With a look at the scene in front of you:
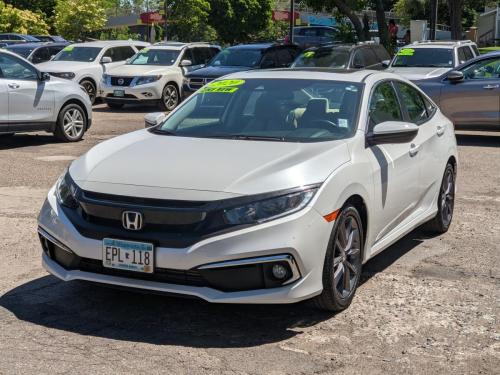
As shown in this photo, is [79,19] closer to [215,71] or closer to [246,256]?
[215,71]

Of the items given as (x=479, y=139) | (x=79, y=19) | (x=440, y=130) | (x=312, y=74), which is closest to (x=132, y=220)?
(x=312, y=74)

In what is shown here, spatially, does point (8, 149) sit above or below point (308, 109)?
below

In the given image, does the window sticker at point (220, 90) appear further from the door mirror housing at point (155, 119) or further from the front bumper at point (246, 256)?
the front bumper at point (246, 256)

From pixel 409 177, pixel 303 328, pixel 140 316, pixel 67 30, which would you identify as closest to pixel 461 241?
pixel 409 177

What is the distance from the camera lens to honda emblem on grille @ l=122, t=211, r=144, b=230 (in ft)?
16.0

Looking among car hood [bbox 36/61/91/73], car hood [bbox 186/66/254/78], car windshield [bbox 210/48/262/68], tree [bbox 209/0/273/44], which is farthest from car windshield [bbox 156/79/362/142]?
tree [bbox 209/0/273/44]

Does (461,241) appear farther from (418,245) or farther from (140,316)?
(140,316)

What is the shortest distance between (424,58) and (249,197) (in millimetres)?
13404

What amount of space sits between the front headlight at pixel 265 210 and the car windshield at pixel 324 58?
511 inches

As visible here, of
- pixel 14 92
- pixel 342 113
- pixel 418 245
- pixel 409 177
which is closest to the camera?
pixel 342 113

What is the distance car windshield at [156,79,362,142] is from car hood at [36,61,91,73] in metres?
14.4

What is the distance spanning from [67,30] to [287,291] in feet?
157

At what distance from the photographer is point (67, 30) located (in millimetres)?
50281

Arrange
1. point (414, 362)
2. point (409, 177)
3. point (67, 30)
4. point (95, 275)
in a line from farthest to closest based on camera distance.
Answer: point (67, 30), point (409, 177), point (95, 275), point (414, 362)
